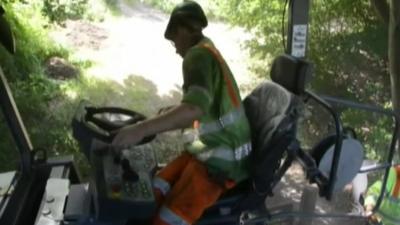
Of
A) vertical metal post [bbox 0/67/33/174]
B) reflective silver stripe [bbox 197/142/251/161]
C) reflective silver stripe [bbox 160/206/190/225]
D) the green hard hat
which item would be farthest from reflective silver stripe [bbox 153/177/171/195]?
vertical metal post [bbox 0/67/33/174]

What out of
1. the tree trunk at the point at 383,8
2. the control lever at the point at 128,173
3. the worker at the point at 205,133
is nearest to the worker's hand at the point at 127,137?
the control lever at the point at 128,173

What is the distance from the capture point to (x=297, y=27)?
2.89m

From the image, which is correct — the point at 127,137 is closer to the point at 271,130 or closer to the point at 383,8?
the point at 271,130

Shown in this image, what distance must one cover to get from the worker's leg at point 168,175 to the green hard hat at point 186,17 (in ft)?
2.04

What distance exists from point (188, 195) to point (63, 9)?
3206 millimetres

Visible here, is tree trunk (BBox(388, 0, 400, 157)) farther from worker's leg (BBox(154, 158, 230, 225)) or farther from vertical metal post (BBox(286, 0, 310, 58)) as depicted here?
worker's leg (BBox(154, 158, 230, 225))

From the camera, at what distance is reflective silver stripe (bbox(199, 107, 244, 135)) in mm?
2215

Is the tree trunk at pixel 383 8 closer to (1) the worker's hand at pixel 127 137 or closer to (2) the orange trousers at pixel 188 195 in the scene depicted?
(2) the orange trousers at pixel 188 195

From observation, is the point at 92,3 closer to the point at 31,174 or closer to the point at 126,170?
the point at 31,174

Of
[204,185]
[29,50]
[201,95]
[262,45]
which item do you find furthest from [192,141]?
[262,45]

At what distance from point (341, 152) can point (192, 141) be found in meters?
0.72

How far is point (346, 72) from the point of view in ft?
17.5

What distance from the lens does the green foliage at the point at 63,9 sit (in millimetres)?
4773

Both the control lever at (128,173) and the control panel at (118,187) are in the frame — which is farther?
the control lever at (128,173)
